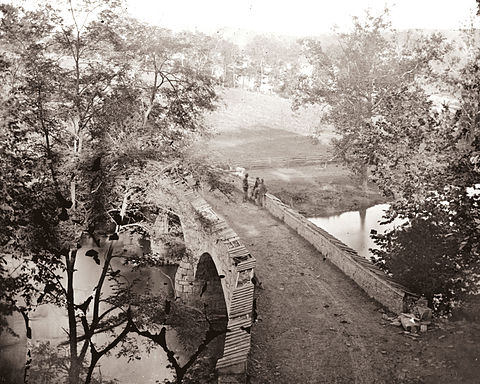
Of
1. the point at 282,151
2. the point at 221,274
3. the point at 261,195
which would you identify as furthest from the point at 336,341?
the point at 282,151

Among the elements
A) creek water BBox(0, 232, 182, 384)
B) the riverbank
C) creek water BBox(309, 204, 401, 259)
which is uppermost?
the riverbank

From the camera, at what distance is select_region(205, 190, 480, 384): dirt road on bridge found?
1052 centimetres

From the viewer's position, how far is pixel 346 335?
12.0 m

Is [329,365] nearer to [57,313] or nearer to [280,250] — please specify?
[280,250]

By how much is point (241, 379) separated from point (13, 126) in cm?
700

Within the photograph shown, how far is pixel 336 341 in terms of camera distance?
11844 millimetres

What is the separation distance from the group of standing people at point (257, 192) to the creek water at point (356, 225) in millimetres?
5241

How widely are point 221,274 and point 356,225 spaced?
14.9 meters

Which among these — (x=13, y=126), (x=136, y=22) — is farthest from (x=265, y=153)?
(x=13, y=126)

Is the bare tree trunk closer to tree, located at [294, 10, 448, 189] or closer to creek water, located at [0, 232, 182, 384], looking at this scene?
creek water, located at [0, 232, 182, 384]

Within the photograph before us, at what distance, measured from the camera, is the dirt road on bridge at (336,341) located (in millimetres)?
10516

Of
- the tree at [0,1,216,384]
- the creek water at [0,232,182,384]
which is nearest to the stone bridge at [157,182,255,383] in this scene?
the creek water at [0,232,182,384]

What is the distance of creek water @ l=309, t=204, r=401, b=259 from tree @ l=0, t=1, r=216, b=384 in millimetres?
13343

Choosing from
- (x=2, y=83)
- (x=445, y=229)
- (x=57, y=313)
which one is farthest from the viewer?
(x=57, y=313)
